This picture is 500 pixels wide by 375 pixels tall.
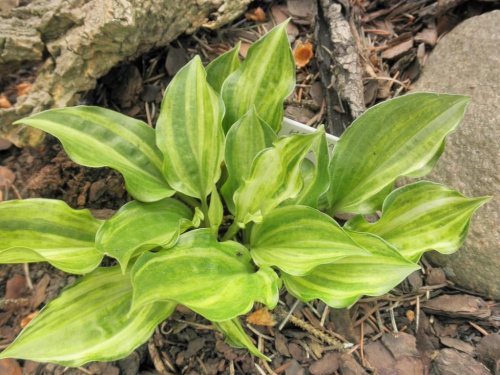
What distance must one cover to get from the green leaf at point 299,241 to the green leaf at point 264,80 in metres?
0.32

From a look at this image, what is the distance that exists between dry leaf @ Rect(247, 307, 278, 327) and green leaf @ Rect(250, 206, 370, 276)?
0.71 feet

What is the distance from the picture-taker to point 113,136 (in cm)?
113

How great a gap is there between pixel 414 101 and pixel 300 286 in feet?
1.80

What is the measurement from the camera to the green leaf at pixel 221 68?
1248 millimetres

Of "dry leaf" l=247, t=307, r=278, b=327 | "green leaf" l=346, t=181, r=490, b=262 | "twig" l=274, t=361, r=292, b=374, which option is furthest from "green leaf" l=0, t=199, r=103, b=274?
"green leaf" l=346, t=181, r=490, b=262

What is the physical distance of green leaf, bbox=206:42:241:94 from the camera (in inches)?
49.1

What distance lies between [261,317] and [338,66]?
84 cm

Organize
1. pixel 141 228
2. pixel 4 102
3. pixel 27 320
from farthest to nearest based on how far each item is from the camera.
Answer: pixel 4 102
pixel 27 320
pixel 141 228

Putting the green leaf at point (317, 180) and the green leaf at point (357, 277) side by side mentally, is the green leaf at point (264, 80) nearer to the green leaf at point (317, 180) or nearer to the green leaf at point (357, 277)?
the green leaf at point (317, 180)

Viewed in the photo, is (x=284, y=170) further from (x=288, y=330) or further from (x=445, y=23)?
(x=445, y=23)

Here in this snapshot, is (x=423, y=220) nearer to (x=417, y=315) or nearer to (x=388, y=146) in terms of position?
(x=388, y=146)

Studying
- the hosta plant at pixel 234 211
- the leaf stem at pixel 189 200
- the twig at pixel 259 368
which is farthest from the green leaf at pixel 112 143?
the twig at pixel 259 368

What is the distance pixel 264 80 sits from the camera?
1195 millimetres

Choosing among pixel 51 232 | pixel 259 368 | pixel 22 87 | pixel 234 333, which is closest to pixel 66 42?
pixel 22 87
